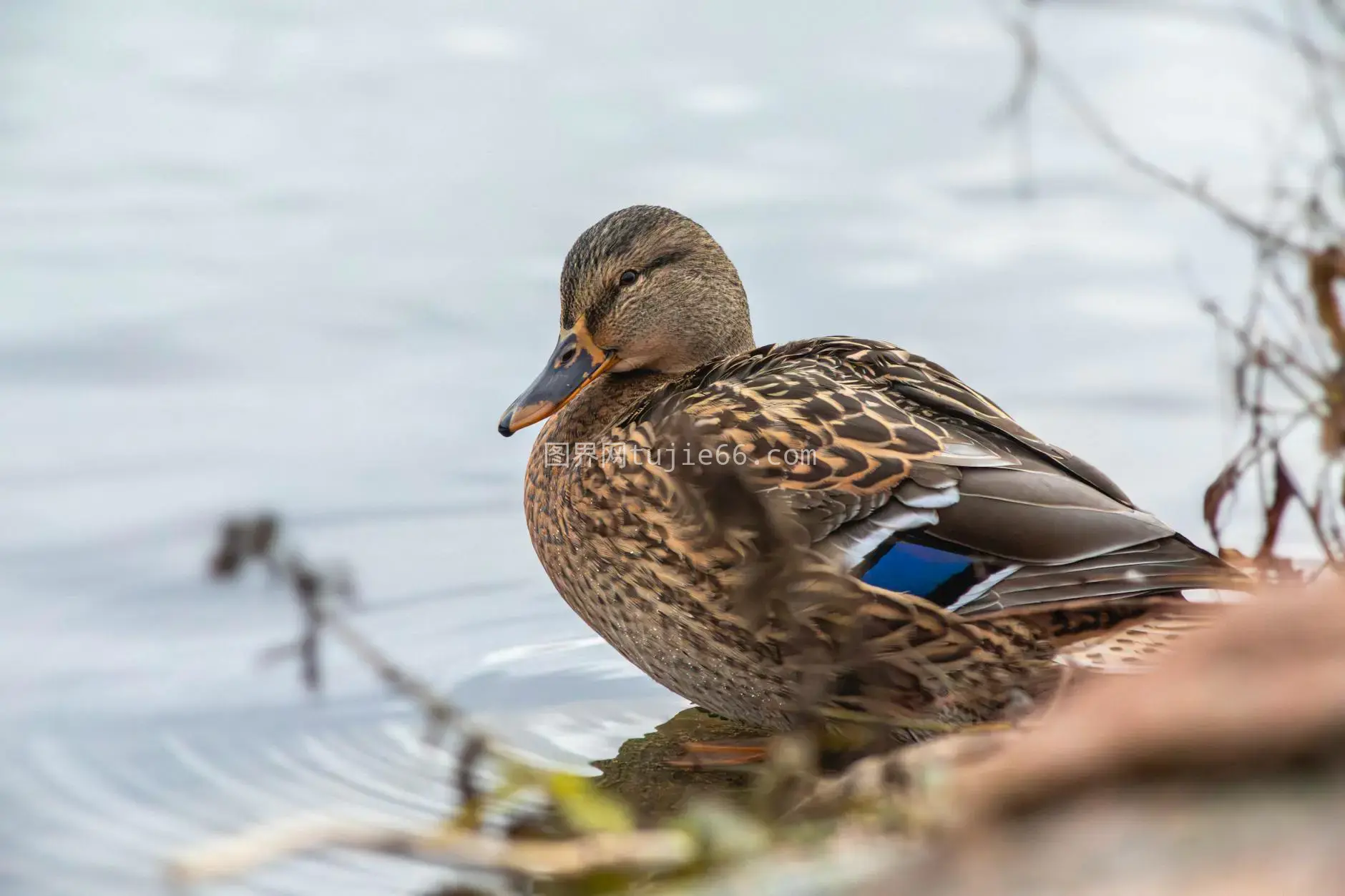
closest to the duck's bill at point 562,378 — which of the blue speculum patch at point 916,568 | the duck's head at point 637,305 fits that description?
the duck's head at point 637,305

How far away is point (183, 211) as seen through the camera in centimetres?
760

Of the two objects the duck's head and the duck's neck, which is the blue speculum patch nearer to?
the duck's neck

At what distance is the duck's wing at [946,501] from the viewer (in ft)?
12.7

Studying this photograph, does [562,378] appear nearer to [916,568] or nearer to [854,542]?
[854,542]

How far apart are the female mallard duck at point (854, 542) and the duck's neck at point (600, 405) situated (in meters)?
0.21

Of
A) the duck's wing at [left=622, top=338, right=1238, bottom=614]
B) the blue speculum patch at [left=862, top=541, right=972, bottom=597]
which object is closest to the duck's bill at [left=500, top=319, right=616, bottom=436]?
the duck's wing at [left=622, top=338, right=1238, bottom=614]

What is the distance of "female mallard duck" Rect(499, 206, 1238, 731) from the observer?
3.89 metres

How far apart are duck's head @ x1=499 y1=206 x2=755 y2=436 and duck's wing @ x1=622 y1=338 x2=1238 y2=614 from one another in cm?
75

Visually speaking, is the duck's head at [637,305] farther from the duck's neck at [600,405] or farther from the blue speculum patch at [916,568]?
the blue speculum patch at [916,568]

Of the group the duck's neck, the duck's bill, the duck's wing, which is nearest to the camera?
the duck's wing

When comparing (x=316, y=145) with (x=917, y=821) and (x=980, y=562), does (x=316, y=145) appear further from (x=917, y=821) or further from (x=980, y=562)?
(x=917, y=821)

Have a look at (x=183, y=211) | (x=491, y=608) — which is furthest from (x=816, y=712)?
(x=183, y=211)

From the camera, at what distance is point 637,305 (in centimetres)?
507

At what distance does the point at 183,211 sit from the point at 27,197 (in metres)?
0.66
